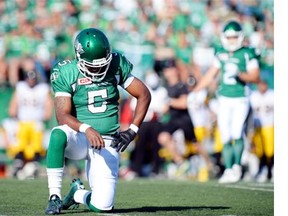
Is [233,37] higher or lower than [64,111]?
higher

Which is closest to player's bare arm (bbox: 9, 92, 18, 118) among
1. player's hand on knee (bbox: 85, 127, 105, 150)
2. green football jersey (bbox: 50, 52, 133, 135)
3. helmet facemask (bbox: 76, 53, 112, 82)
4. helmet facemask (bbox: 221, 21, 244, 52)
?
helmet facemask (bbox: 221, 21, 244, 52)

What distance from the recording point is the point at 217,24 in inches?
647

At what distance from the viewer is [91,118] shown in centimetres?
659

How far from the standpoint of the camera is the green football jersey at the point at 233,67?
11.1 meters

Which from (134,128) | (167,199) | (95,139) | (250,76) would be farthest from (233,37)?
(95,139)

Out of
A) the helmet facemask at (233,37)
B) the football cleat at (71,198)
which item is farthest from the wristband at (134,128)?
the helmet facemask at (233,37)

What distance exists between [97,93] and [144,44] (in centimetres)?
850

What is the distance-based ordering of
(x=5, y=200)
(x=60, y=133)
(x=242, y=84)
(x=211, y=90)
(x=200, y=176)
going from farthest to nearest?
1. (x=211, y=90)
2. (x=200, y=176)
3. (x=242, y=84)
4. (x=5, y=200)
5. (x=60, y=133)

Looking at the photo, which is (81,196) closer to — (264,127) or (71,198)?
(71,198)

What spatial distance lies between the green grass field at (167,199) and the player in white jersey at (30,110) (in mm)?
3529

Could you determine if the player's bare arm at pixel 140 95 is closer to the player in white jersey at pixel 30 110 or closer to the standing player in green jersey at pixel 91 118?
the standing player in green jersey at pixel 91 118
